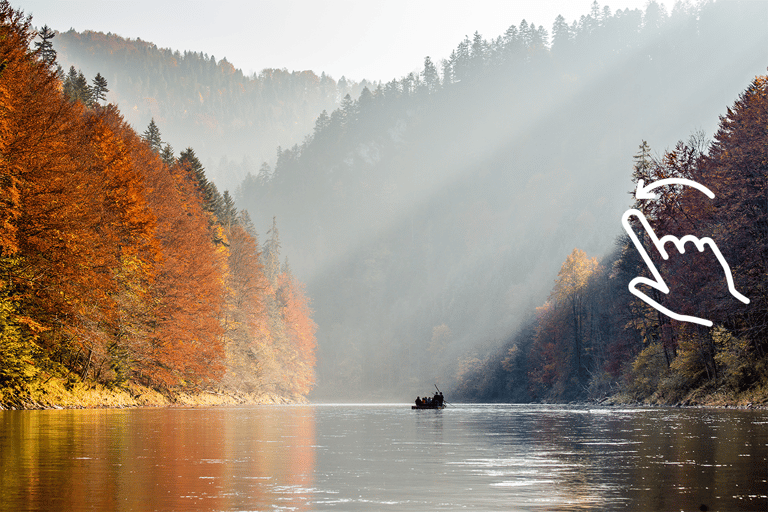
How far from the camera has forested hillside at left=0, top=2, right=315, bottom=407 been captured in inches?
1079

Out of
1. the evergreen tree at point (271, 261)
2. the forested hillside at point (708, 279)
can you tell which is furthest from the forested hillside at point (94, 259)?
the evergreen tree at point (271, 261)

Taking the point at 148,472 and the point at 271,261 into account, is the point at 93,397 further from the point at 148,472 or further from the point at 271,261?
the point at 271,261

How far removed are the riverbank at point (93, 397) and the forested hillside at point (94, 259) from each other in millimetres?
176

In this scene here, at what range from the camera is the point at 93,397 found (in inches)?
1467

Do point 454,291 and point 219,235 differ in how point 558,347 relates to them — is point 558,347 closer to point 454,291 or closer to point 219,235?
point 219,235

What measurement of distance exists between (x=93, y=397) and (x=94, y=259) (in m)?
9.68

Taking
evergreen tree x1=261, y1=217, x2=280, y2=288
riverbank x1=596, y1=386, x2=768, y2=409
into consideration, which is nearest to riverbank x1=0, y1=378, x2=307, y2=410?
riverbank x1=596, y1=386, x2=768, y2=409

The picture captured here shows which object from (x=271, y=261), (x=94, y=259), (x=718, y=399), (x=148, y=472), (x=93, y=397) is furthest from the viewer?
(x=271, y=261)

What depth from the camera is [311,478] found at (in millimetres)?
9688

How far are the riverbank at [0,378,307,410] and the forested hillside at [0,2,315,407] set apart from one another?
18cm

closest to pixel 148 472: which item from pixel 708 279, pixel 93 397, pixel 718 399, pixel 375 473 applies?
pixel 375 473

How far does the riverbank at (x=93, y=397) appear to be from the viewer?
1176 inches

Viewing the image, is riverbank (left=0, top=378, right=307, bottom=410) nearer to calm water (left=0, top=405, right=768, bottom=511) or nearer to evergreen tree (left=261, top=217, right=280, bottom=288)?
calm water (left=0, top=405, right=768, bottom=511)

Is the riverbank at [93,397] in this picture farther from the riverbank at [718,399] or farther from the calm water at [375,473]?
the riverbank at [718,399]
